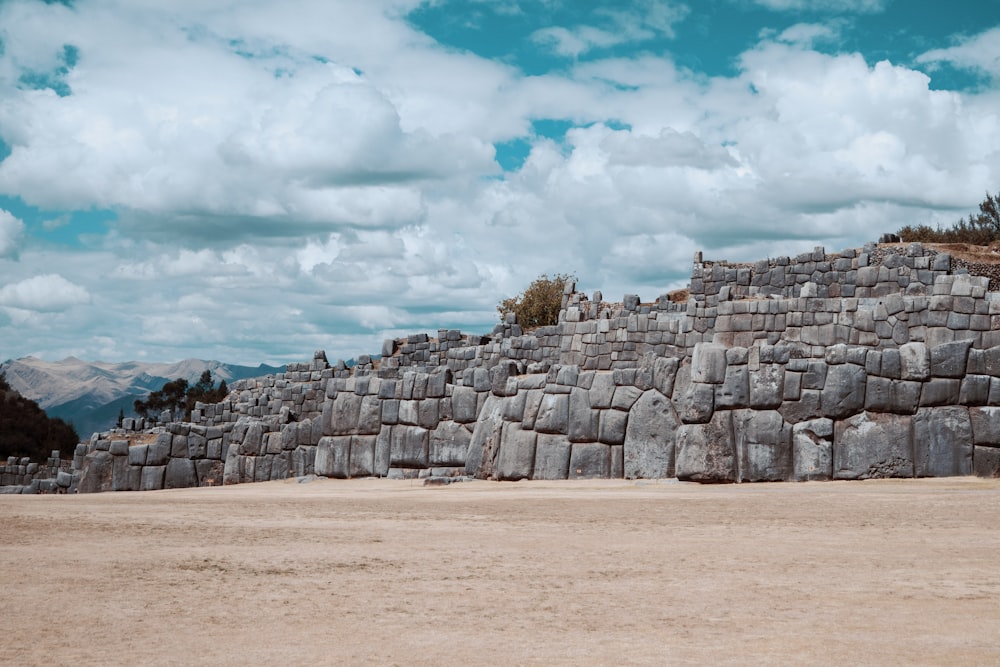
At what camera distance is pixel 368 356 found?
36625 mm

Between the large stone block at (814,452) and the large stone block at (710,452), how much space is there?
39.7 inches

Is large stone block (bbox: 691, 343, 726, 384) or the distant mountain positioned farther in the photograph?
the distant mountain

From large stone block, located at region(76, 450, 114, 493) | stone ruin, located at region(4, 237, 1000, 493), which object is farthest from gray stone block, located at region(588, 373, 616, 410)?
large stone block, located at region(76, 450, 114, 493)

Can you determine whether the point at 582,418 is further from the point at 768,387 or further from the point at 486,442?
the point at 768,387

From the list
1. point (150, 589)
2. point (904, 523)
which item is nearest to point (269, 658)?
point (150, 589)

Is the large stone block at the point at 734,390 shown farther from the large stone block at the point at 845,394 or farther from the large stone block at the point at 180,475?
the large stone block at the point at 180,475

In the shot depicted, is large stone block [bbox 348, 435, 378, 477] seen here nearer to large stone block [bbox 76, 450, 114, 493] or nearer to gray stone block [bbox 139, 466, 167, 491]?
gray stone block [bbox 139, 466, 167, 491]

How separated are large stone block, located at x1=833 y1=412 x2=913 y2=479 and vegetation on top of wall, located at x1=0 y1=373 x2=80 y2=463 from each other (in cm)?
Answer: 3385

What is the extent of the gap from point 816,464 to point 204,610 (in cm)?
1202

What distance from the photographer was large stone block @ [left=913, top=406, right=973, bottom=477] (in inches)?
648

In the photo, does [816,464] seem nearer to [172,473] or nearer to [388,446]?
[388,446]

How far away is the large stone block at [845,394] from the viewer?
671 inches

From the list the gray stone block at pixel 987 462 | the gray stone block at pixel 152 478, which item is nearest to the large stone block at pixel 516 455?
the gray stone block at pixel 987 462

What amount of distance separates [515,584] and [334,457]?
14.8 meters
